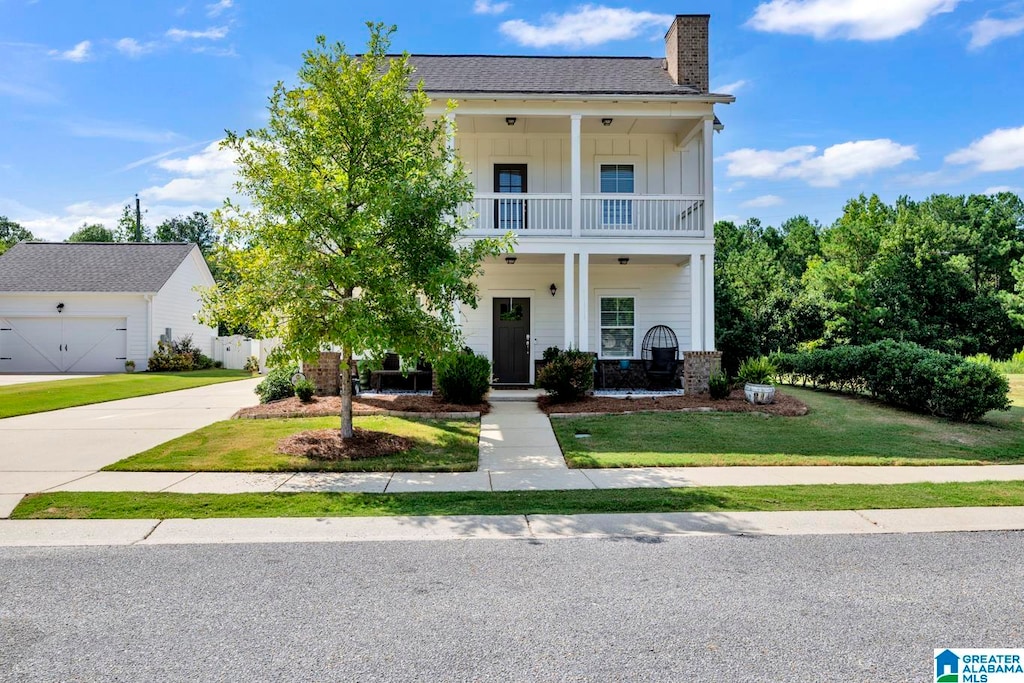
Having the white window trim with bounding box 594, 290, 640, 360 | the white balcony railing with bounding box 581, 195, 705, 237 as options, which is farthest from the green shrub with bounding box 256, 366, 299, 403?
the white window trim with bounding box 594, 290, 640, 360

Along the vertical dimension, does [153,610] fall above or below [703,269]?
below

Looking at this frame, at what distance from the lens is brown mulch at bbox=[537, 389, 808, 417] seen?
11.0 m

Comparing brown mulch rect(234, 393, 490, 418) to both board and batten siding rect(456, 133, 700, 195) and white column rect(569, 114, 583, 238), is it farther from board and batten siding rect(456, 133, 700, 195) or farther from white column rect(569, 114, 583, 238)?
board and batten siding rect(456, 133, 700, 195)

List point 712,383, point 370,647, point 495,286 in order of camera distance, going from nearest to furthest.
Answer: point 370,647 < point 712,383 < point 495,286

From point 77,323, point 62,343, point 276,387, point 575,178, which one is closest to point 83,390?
point 276,387

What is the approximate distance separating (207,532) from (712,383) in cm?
975

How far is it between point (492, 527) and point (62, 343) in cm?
2659

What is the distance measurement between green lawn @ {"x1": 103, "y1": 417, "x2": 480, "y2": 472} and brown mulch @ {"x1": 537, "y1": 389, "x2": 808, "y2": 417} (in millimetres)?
2121

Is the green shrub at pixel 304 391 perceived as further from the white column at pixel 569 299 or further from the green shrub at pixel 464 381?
the white column at pixel 569 299

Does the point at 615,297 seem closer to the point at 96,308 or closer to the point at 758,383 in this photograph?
the point at 758,383

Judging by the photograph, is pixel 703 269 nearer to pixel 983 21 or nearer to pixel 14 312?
pixel 983 21

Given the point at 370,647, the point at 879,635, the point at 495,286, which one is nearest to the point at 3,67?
the point at 495,286

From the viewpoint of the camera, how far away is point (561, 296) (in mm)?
15609

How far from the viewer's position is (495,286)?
15.4m
